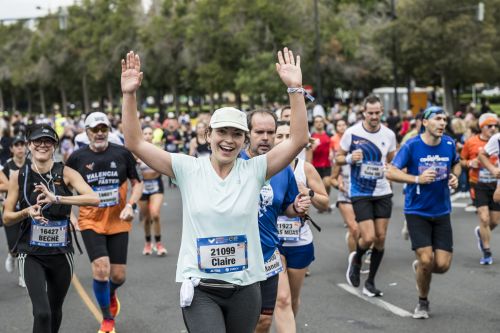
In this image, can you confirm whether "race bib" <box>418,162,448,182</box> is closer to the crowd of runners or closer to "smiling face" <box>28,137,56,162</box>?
the crowd of runners

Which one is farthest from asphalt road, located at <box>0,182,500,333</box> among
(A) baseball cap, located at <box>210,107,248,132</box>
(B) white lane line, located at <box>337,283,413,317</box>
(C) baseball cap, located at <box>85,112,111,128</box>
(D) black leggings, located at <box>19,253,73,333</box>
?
(A) baseball cap, located at <box>210,107,248,132</box>

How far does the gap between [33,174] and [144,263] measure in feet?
18.8

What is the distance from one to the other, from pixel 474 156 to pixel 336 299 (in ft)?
14.3

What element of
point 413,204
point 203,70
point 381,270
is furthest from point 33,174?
point 203,70

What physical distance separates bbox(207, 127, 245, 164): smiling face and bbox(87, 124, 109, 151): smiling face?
354 centimetres

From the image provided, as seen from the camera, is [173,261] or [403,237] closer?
[173,261]

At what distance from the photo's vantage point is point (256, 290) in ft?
16.5

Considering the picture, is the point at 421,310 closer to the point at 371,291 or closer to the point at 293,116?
the point at 371,291

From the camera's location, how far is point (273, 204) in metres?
6.00

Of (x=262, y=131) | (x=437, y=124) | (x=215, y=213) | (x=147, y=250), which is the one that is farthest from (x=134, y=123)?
(x=147, y=250)

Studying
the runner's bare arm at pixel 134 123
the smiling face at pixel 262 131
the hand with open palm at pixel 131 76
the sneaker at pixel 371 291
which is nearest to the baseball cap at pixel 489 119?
the sneaker at pixel 371 291

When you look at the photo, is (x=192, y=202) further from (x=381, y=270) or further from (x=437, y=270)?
(x=381, y=270)

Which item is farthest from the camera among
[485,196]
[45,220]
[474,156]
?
[474,156]

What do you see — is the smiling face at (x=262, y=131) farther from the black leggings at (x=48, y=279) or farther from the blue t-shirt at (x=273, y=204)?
the black leggings at (x=48, y=279)
